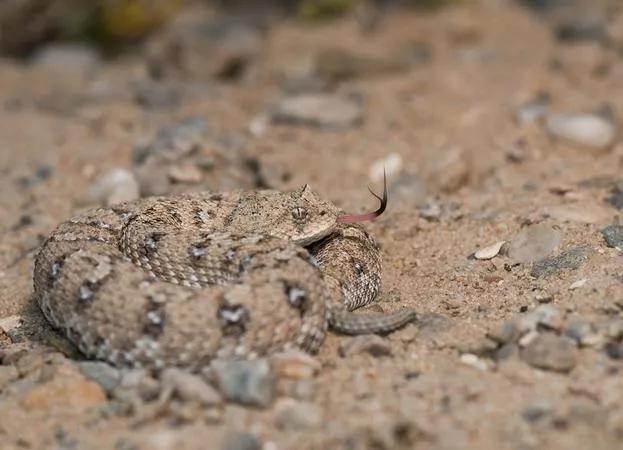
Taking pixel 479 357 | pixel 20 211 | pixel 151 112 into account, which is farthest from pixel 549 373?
pixel 151 112

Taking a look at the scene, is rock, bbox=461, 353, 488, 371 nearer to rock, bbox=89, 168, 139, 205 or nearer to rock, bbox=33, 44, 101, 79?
rock, bbox=89, 168, 139, 205

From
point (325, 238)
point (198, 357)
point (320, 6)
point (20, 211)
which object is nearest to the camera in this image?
point (198, 357)

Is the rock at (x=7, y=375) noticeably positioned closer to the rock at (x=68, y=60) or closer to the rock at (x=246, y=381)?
the rock at (x=246, y=381)

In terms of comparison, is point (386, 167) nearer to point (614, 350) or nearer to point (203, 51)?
point (203, 51)

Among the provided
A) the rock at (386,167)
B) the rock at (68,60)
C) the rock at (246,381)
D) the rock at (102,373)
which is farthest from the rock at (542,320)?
the rock at (68,60)

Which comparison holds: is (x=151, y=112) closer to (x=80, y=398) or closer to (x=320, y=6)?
(x=320, y=6)

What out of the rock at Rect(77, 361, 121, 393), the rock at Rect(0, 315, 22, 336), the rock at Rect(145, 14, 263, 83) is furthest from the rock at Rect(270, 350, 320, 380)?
the rock at Rect(145, 14, 263, 83)

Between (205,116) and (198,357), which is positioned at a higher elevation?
(198,357)
